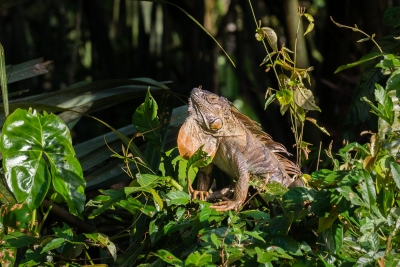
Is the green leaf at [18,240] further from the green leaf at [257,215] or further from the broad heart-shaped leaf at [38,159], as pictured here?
the green leaf at [257,215]

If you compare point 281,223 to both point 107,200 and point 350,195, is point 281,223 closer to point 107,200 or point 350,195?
point 350,195

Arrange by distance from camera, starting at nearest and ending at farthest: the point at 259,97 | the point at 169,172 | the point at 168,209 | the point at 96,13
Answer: the point at 168,209 → the point at 169,172 → the point at 259,97 → the point at 96,13

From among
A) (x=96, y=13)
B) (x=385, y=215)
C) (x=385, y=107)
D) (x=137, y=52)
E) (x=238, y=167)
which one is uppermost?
(x=385, y=107)

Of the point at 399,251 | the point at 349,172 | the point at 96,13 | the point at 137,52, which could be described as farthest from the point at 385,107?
the point at 137,52

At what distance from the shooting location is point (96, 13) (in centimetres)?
505

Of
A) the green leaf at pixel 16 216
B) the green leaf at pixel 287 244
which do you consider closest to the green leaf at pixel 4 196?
the green leaf at pixel 16 216

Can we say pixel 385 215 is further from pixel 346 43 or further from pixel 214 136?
pixel 346 43

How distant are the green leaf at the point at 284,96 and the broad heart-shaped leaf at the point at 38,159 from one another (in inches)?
20.5

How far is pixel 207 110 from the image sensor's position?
6.66 feet

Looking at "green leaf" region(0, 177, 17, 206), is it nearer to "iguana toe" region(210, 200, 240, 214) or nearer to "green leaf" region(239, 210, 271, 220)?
"iguana toe" region(210, 200, 240, 214)

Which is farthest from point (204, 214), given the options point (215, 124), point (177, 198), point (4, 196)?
point (4, 196)

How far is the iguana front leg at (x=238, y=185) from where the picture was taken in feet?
5.74

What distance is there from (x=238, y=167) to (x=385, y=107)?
523 millimetres

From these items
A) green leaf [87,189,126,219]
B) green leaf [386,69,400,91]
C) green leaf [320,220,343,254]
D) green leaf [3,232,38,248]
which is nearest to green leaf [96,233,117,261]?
green leaf [87,189,126,219]
